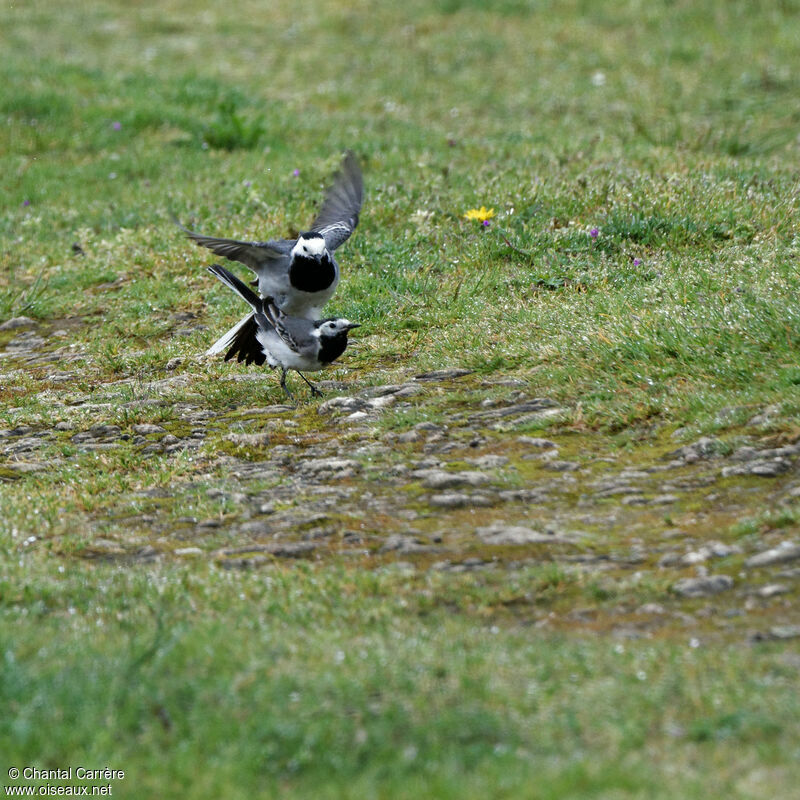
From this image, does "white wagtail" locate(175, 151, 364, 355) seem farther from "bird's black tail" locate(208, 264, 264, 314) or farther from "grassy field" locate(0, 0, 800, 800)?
"grassy field" locate(0, 0, 800, 800)

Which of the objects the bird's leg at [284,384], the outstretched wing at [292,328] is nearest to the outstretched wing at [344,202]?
the outstretched wing at [292,328]

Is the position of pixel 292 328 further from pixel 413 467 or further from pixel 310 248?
pixel 413 467

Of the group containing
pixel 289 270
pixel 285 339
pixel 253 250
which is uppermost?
pixel 253 250

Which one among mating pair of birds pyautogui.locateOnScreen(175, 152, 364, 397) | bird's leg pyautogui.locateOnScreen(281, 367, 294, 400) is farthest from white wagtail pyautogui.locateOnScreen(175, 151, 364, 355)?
bird's leg pyautogui.locateOnScreen(281, 367, 294, 400)

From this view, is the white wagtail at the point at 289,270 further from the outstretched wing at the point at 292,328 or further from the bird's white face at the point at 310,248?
the outstretched wing at the point at 292,328

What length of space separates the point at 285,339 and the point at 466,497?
9.44 feet

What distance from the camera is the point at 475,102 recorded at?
19922mm

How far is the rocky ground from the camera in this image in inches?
226

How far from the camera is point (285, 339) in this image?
9.25m

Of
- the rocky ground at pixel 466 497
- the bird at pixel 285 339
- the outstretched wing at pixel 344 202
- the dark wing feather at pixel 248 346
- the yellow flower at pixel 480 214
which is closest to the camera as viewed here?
the rocky ground at pixel 466 497

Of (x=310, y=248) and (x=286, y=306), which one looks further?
(x=286, y=306)

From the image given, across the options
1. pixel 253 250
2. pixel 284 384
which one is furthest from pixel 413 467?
pixel 253 250

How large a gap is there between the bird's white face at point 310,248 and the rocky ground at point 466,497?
1.19 metres

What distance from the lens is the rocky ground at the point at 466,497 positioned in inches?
226
